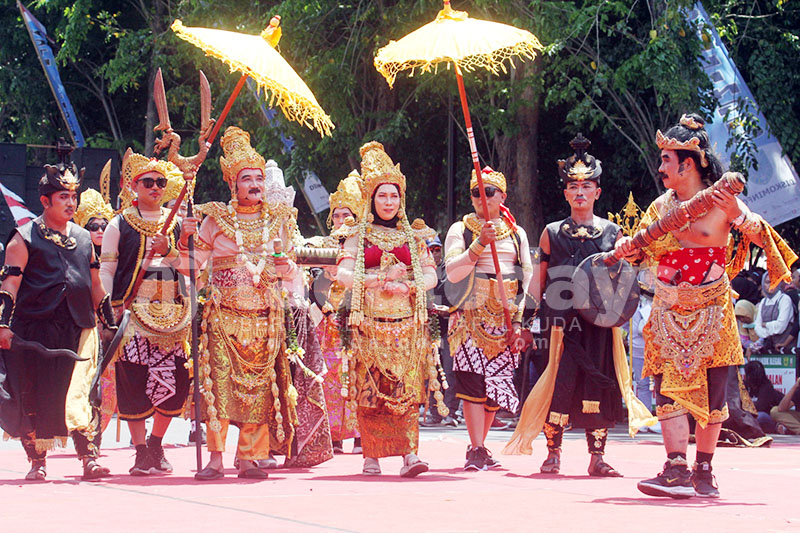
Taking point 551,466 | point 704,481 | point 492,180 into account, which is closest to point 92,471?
point 551,466

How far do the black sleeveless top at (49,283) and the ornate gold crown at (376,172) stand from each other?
2.00 meters

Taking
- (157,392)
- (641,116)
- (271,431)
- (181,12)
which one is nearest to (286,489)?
(271,431)

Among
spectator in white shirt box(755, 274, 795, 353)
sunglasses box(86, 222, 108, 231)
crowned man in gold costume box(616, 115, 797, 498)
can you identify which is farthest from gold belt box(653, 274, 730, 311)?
spectator in white shirt box(755, 274, 795, 353)

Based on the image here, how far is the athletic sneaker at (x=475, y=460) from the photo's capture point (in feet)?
27.9

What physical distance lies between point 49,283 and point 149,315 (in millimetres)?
705

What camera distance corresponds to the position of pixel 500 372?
8.70 meters

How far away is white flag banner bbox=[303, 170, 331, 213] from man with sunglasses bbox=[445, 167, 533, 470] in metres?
10.4

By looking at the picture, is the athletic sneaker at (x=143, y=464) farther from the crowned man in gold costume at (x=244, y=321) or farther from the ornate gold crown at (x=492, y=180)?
the ornate gold crown at (x=492, y=180)

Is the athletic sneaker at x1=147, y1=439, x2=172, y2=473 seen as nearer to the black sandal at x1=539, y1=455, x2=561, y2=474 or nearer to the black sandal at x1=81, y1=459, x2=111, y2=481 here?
the black sandal at x1=81, y1=459, x2=111, y2=481

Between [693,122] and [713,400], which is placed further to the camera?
[693,122]

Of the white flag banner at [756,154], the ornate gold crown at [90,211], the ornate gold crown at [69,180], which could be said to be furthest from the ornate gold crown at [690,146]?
the white flag banner at [756,154]

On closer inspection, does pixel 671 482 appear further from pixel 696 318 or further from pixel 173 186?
pixel 173 186

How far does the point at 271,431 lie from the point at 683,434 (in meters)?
2.69

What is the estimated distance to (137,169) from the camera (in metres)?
8.53
